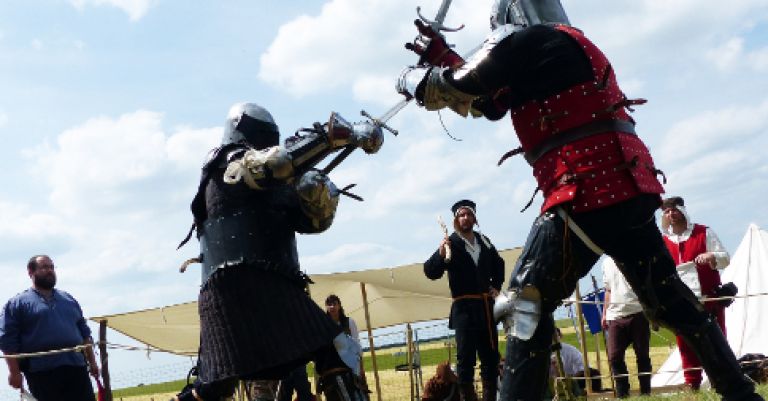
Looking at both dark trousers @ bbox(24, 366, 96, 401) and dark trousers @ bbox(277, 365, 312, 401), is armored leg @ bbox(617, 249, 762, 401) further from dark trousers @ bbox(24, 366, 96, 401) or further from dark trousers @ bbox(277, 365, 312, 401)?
dark trousers @ bbox(24, 366, 96, 401)

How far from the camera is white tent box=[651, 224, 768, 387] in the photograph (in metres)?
9.28

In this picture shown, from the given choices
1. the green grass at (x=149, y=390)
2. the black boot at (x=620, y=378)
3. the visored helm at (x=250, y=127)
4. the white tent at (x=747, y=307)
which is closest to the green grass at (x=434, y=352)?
the green grass at (x=149, y=390)

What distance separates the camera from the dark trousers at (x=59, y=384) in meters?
6.82

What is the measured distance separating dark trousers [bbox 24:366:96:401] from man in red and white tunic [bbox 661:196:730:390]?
4586 millimetres

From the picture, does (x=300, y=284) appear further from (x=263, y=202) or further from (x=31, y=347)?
(x=31, y=347)

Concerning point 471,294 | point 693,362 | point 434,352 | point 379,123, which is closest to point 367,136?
point 379,123

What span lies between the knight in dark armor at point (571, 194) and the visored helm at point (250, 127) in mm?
A: 1316

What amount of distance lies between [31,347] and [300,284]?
3514mm

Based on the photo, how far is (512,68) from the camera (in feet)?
11.5

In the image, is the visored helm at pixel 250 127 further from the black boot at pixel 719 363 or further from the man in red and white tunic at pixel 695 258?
the man in red and white tunic at pixel 695 258

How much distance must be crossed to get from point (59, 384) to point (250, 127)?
3.36 meters

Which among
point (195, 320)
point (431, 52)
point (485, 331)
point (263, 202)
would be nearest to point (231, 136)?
point (263, 202)

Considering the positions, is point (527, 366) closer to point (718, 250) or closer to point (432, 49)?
point (432, 49)

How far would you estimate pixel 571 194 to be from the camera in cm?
339
